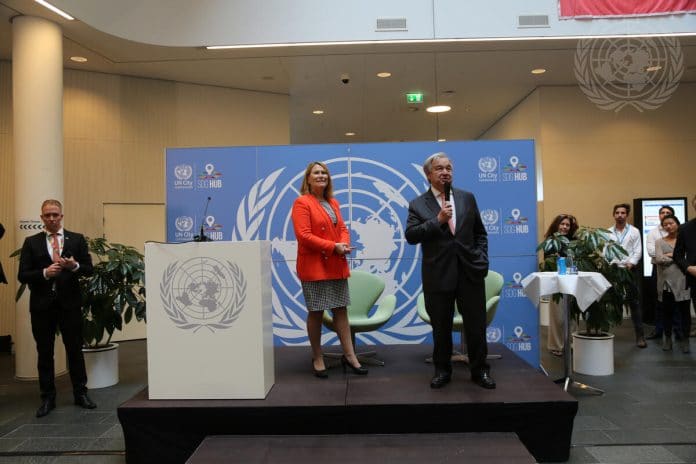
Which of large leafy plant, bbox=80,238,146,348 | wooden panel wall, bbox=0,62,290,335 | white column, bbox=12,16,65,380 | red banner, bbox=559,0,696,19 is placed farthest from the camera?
wooden panel wall, bbox=0,62,290,335

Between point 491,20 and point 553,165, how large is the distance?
113 inches

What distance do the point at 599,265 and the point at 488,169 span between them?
141cm

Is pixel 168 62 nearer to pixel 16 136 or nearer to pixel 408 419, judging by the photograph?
pixel 16 136

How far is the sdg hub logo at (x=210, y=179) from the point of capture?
19.1ft

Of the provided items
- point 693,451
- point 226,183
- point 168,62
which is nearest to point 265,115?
point 168,62

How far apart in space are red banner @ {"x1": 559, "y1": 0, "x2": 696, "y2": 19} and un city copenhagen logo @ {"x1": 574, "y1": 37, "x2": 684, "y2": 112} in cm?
31

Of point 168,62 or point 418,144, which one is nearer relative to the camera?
point 418,144

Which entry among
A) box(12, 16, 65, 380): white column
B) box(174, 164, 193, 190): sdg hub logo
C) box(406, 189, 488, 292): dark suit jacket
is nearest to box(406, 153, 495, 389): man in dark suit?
box(406, 189, 488, 292): dark suit jacket

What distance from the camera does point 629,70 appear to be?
24.0 ft

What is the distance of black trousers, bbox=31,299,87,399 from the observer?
4.28 m

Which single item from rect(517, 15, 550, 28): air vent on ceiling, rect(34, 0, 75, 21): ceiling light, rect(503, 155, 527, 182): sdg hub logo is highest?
rect(517, 15, 550, 28): air vent on ceiling

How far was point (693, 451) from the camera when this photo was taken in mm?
3316

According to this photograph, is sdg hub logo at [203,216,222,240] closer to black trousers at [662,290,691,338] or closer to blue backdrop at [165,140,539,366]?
blue backdrop at [165,140,539,366]

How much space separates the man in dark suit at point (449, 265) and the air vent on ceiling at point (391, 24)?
3.24 metres
